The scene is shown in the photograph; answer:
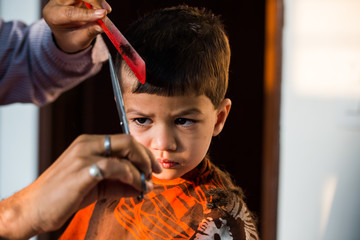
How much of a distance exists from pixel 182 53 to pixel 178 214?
0.26m

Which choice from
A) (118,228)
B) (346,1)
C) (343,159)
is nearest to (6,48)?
(118,228)

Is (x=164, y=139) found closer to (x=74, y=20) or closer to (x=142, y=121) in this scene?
(x=142, y=121)

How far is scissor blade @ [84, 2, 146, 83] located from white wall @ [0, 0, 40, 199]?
585mm

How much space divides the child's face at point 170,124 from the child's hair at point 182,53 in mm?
13

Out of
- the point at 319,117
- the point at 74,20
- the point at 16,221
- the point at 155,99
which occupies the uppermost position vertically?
the point at 74,20

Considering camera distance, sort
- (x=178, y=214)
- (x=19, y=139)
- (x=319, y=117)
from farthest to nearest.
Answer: (x=319, y=117) → (x=19, y=139) → (x=178, y=214)

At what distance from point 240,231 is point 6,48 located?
2.00ft

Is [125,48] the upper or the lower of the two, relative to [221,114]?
upper

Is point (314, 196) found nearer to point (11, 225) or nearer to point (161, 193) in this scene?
point (161, 193)

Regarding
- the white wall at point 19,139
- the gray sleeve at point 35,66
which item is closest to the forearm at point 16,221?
the gray sleeve at point 35,66

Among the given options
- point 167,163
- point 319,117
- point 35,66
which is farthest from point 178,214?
point 319,117

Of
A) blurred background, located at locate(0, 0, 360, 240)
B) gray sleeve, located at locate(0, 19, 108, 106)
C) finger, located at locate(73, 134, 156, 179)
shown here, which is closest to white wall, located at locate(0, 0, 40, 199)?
blurred background, located at locate(0, 0, 360, 240)

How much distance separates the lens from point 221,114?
62cm

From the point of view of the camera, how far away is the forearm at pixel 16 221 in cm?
44
